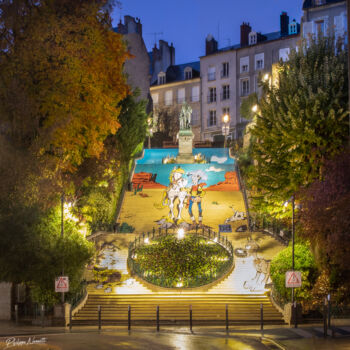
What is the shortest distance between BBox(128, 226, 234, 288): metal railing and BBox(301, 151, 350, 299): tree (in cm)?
551

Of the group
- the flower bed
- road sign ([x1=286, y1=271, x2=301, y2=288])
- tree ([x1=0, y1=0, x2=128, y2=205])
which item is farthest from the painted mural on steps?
road sign ([x1=286, y1=271, x2=301, y2=288])

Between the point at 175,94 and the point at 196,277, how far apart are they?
5465 centimetres

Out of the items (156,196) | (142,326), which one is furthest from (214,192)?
(142,326)

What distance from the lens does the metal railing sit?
2527cm

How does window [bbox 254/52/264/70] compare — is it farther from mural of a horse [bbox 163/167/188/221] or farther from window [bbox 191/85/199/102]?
mural of a horse [bbox 163/167/188/221]

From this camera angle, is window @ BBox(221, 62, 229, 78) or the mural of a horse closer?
the mural of a horse

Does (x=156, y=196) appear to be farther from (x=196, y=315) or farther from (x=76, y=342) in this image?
(x=76, y=342)

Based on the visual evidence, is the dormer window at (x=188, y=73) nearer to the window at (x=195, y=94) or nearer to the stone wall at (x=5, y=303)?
the window at (x=195, y=94)

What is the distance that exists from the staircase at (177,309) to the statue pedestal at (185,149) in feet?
103

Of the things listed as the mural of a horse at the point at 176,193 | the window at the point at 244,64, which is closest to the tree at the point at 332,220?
the mural of a horse at the point at 176,193

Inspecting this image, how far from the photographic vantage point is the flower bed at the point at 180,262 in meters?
25.5

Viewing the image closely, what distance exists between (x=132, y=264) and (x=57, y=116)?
8506 millimetres

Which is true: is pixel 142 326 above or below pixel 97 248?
below

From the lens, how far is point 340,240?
18922mm
